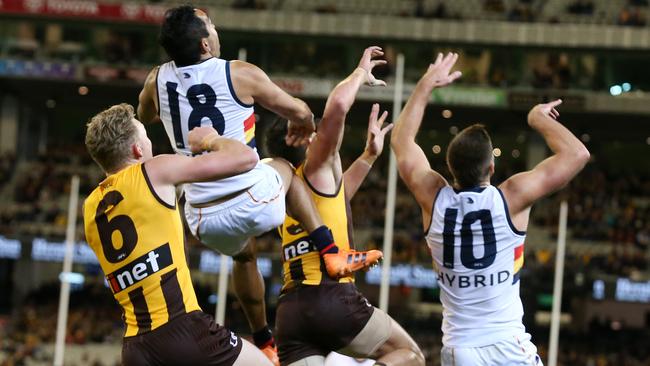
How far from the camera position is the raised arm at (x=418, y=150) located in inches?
228

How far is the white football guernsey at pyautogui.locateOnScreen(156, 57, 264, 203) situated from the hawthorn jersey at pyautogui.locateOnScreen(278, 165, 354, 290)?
64cm

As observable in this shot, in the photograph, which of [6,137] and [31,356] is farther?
[6,137]

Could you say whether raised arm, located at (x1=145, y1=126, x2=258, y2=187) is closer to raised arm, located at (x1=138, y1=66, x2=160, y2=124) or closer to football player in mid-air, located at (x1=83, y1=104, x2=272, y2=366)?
football player in mid-air, located at (x1=83, y1=104, x2=272, y2=366)

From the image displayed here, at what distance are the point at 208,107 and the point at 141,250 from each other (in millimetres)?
1406

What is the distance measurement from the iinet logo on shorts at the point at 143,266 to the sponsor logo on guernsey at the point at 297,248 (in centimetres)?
162

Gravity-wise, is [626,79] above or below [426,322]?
above

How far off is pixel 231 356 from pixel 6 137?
3391 cm

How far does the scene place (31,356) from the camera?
27391 mm

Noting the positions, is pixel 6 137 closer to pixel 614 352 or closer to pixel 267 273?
pixel 267 273

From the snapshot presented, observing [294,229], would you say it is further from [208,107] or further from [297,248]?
[208,107]

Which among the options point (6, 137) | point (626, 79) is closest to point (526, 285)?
point (626, 79)

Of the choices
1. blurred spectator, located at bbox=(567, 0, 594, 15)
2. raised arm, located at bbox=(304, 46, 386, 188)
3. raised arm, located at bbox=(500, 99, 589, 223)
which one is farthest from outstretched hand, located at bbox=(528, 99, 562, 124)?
blurred spectator, located at bbox=(567, 0, 594, 15)

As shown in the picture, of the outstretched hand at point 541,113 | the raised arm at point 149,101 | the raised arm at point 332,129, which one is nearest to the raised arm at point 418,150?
the outstretched hand at point 541,113

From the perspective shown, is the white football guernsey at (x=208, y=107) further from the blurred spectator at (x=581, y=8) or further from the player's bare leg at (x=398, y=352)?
the blurred spectator at (x=581, y=8)
